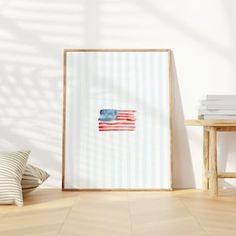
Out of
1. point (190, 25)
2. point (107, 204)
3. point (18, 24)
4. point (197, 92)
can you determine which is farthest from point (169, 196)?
point (18, 24)

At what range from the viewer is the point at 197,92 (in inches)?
117

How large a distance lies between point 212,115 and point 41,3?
1390 millimetres

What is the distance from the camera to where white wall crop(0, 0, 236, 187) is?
296 centimetres

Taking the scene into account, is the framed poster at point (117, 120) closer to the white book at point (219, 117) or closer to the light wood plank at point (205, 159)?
the light wood plank at point (205, 159)

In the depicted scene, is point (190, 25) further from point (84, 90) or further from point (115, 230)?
point (115, 230)

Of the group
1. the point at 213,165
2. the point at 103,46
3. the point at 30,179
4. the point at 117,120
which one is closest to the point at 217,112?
the point at 213,165

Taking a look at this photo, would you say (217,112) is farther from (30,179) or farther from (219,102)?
(30,179)

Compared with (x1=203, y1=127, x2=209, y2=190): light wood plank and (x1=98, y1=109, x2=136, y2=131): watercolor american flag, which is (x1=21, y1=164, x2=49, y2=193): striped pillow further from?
(x1=203, y1=127, x2=209, y2=190): light wood plank

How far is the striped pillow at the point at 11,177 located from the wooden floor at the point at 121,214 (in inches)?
2.1

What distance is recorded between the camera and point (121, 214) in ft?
6.72

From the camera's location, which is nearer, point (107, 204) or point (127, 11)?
point (107, 204)

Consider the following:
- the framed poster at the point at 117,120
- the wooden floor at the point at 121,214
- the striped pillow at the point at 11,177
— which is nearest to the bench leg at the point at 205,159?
the wooden floor at the point at 121,214

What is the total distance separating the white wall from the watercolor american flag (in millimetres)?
294

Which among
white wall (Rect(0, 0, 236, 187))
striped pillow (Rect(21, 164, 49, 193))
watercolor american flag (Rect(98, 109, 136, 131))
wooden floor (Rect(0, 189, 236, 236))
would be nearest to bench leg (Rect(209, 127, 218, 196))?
wooden floor (Rect(0, 189, 236, 236))
